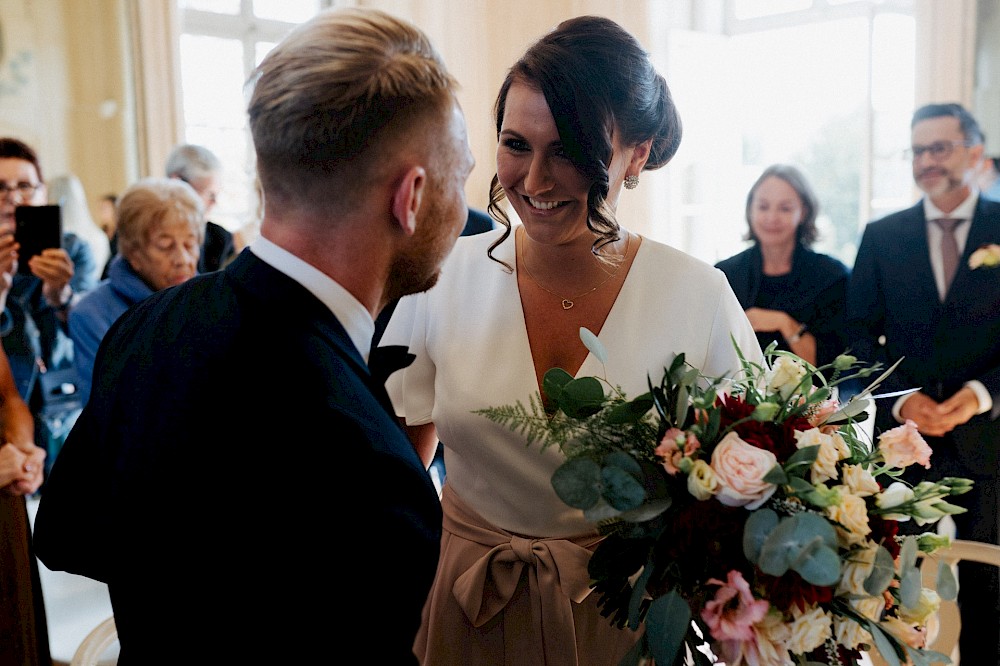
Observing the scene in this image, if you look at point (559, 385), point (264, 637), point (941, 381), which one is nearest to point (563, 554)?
point (559, 385)

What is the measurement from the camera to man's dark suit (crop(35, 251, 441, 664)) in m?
0.90

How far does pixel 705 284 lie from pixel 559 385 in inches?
20.2

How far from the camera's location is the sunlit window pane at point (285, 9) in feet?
20.8

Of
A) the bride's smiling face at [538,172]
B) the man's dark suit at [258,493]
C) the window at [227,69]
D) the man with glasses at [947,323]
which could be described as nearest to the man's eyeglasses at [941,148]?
the man with glasses at [947,323]

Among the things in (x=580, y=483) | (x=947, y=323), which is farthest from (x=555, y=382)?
(x=947, y=323)

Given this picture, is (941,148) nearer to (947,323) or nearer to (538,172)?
(947,323)

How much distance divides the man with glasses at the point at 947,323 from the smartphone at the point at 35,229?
297cm

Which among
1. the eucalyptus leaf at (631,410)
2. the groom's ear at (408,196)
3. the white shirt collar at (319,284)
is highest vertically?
the groom's ear at (408,196)

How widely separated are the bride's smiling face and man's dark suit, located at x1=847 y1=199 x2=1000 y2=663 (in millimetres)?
1999

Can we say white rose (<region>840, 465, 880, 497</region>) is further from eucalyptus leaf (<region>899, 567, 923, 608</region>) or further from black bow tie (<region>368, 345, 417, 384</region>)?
black bow tie (<region>368, 345, 417, 384</region>)

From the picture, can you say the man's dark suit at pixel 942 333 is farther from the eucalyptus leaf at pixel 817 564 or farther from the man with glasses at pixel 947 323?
the eucalyptus leaf at pixel 817 564

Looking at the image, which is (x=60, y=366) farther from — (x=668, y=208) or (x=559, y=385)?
(x=668, y=208)

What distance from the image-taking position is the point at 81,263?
4.39 metres

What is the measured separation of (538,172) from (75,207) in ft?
15.4
